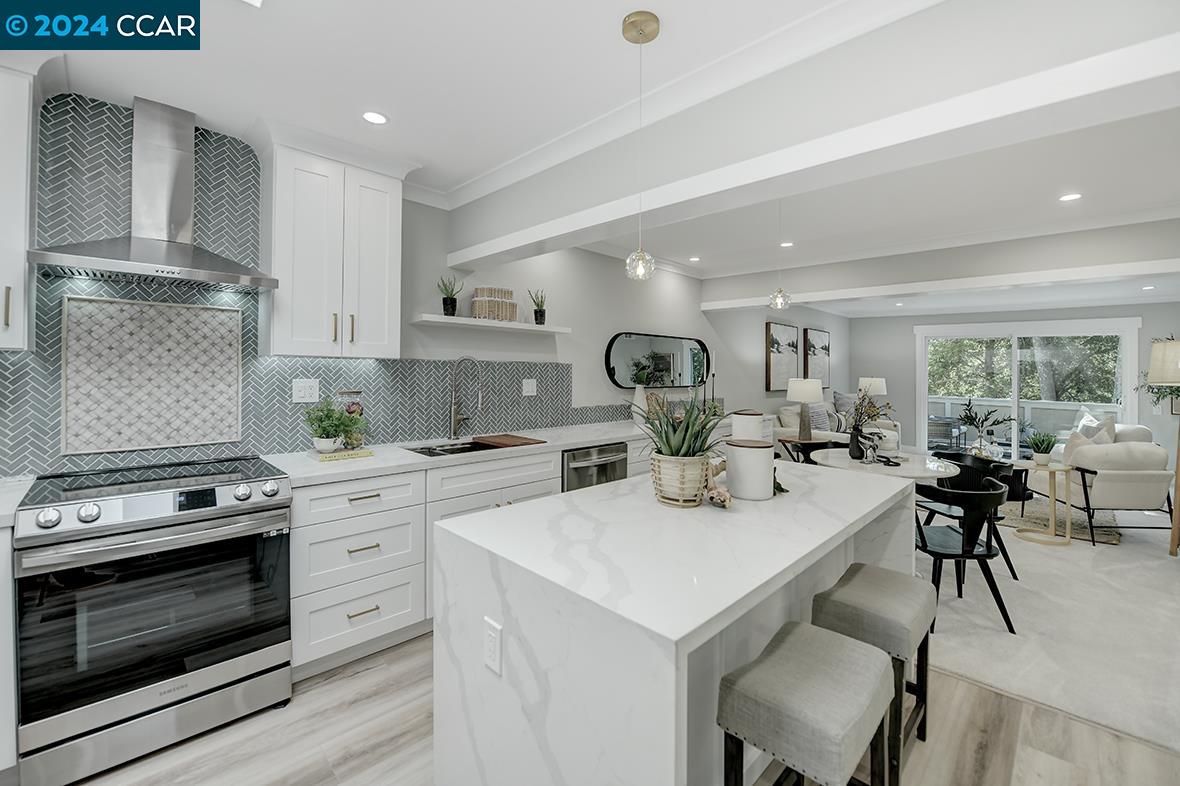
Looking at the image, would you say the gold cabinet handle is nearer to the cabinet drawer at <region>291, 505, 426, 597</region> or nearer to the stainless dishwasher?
the cabinet drawer at <region>291, 505, 426, 597</region>

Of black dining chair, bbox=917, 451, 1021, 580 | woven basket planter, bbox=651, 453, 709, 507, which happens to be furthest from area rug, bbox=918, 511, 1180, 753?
woven basket planter, bbox=651, 453, 709, 507

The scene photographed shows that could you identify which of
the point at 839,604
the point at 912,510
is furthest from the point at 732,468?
the point at 912,510

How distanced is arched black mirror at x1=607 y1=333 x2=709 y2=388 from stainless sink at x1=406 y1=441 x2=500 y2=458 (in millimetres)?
1831

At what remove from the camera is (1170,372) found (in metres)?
4.14

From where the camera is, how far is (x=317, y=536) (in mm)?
2391

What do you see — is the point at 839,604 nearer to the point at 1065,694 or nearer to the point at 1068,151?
the point at 1065,694

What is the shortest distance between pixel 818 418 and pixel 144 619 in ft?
23.9

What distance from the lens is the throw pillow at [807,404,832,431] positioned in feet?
23.9

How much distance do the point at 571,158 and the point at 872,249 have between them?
3.47 meters

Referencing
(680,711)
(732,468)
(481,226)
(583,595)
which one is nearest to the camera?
(680,711)

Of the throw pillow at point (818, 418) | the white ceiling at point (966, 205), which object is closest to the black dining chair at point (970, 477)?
the white ceiling at point (966, 205)

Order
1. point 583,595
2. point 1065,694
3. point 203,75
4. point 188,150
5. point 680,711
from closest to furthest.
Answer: point 680,711
point 583,595
point 203,75
point 1065,694
point 188,150

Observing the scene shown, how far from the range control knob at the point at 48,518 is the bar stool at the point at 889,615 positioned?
2.57 m

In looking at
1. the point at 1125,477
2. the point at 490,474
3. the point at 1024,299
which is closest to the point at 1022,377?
the point at 1024,299
